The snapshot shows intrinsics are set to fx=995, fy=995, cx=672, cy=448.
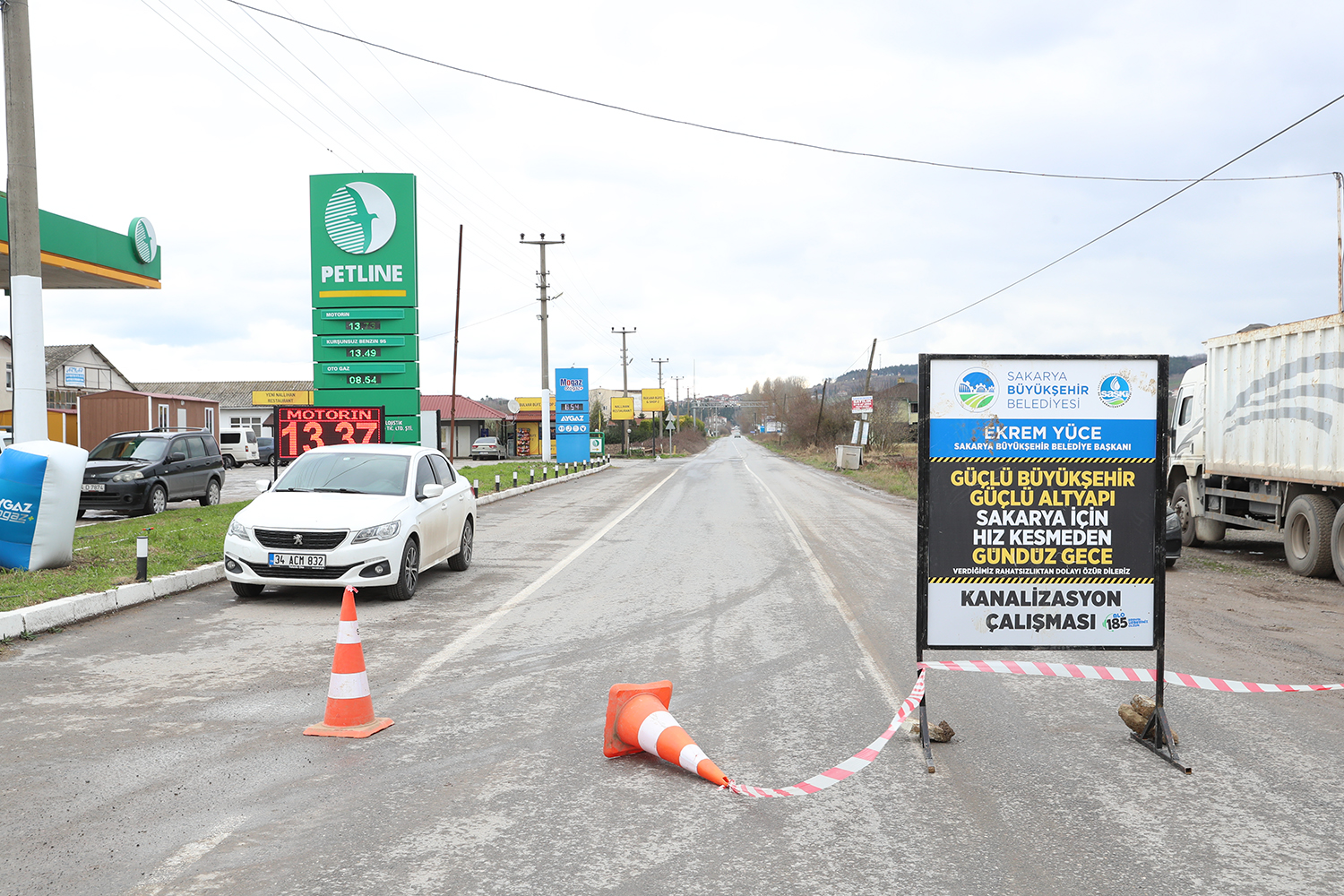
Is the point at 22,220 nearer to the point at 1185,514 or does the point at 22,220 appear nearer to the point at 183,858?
the point at 183,858

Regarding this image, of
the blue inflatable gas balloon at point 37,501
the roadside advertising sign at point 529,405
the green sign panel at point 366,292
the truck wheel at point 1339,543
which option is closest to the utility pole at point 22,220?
the blue inflatable gas balloon at point 37,501

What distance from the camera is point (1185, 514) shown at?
634 inches

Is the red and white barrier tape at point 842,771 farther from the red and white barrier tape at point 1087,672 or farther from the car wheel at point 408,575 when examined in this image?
the car wheel at point 408,575

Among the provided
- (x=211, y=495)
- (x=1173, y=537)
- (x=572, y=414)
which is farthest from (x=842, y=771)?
(x=572, y=414)

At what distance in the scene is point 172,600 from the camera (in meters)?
9.96

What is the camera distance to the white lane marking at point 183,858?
3.66 metres

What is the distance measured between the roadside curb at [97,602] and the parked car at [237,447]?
40892mm

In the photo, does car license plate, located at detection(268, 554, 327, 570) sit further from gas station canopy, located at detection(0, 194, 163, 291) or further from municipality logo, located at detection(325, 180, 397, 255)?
gas station canopy, located at detection(0, 194, 163, 291)

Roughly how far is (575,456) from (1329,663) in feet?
142

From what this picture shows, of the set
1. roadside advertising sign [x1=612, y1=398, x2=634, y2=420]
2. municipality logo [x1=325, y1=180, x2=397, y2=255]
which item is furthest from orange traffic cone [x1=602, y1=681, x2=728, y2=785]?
roadside advertising sign [x1=612, y1=398, x2=634, y2=420]

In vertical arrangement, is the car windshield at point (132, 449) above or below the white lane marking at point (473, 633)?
above

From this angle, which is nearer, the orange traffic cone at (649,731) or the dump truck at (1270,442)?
the orange traffic cone at (649,731)

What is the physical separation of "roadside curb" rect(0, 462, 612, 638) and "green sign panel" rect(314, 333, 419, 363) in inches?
355

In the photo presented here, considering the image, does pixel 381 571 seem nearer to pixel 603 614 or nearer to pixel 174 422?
pixel 603 614
